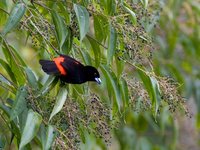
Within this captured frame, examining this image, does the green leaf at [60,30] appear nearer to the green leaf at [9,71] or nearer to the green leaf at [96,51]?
the green leaf at [96,51]

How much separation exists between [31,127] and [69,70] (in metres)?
0.26

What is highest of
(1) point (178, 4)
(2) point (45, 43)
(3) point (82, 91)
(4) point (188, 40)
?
(2) point (45, 43)

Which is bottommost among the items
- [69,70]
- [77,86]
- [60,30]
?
[77,86]

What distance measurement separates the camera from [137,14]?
7.79ft

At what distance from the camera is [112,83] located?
2.32m

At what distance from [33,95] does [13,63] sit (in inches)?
11.5

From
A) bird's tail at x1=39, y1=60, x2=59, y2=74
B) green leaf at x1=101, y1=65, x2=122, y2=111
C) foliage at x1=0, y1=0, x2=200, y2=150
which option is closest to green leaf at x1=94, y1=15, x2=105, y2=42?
foliage at x1=0, y1=0, x2=200, y2=150

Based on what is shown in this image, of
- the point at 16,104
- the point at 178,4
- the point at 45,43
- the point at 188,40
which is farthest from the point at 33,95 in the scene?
the point at 188,40

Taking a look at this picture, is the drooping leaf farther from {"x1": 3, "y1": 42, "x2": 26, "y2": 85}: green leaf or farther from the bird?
{"x1": 3, "y1": 42, "x2": 26, "y2": 85}: green leaf

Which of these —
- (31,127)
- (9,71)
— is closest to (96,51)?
(9,71)

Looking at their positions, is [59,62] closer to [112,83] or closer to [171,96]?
[112,83]

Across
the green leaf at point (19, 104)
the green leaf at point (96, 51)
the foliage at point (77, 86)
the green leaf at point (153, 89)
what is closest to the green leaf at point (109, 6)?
the foliage at point (77, 86)

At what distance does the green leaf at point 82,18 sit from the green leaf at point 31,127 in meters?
0.28

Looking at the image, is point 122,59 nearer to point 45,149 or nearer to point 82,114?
point 82,114
